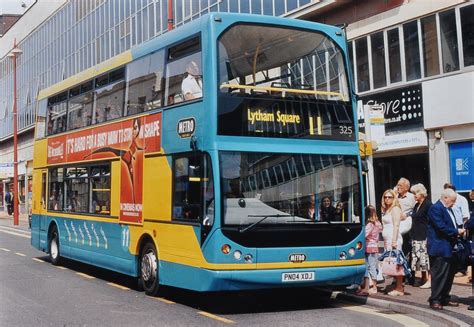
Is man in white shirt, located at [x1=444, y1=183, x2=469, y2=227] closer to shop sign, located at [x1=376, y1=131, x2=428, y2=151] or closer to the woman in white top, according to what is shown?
the woman in white top

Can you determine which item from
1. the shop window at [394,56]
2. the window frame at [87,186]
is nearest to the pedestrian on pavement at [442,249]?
the window frame at [87,186]

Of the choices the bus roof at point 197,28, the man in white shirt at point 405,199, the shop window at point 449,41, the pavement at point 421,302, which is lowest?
the pavement at point 421,302

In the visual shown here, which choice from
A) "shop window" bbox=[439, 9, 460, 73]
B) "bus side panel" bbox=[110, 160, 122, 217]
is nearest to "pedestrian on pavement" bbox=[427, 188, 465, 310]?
"bus side panel" bbox=[110, 160, 122, 217]

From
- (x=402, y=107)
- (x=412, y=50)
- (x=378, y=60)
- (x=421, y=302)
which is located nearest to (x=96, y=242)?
(x=421, y=302)

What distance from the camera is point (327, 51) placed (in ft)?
32.0

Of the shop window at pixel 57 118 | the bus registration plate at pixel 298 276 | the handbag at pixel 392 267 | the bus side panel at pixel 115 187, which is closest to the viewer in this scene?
the bus registration plate at pixel 298 276

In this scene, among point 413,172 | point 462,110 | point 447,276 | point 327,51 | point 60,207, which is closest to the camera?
point 447,276

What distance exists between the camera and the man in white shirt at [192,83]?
9047 millimetres

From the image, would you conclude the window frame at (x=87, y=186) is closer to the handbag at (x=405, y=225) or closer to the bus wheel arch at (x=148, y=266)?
the bus wheel arch at (x=148, y=266)

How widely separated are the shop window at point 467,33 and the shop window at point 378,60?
3.25 m

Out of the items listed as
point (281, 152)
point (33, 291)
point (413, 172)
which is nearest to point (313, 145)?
point (281, 152)

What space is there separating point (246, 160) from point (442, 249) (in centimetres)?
305

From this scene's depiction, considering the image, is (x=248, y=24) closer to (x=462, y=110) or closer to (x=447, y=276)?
(x=447, y=276)

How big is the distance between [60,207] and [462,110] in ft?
35.1
